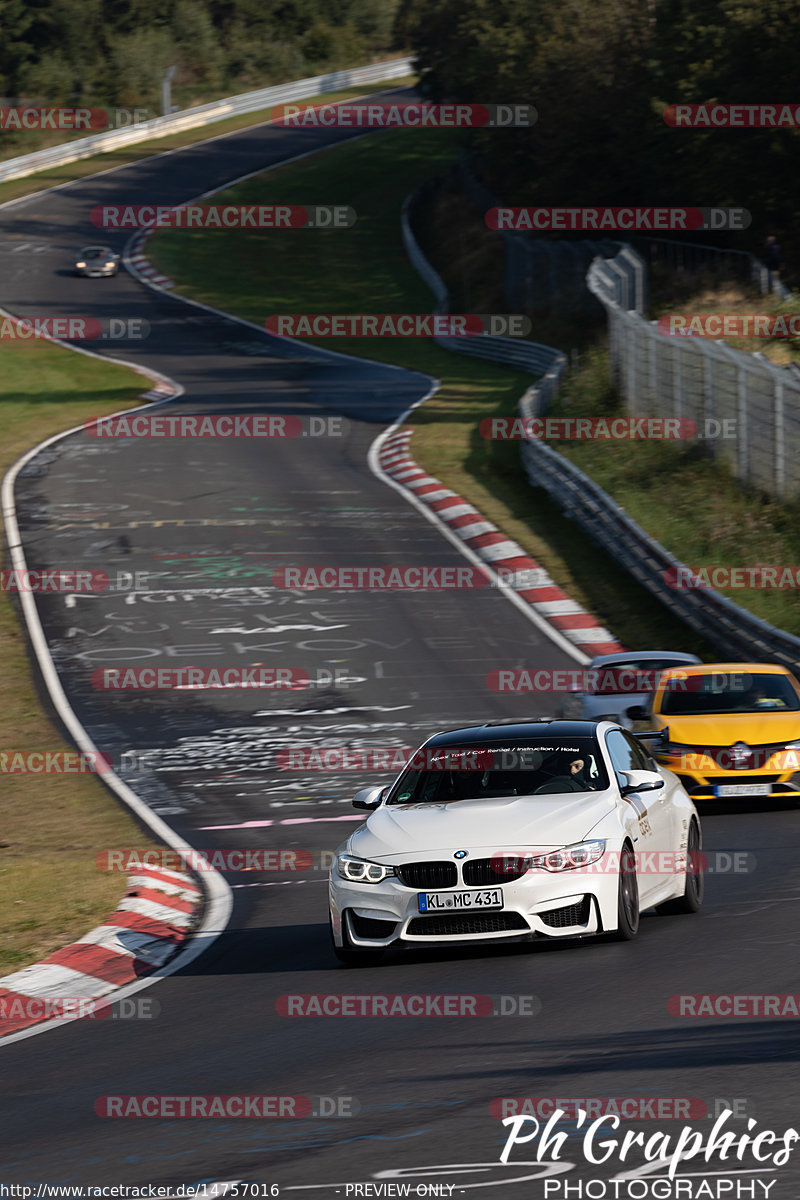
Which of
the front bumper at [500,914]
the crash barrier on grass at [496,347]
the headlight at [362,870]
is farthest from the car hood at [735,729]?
the crash barrier on grass at [496,347]

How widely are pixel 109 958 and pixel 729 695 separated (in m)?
7.98

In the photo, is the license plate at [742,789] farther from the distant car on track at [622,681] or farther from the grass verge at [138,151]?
the grass verge at [138,151]

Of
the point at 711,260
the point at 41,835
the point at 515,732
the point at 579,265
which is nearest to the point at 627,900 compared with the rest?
the point at 515,732

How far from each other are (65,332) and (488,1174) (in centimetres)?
5017

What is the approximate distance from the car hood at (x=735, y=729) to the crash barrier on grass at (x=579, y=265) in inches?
997

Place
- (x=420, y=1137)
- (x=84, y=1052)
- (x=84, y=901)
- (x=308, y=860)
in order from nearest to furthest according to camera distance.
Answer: (x=420, y=1137) < (x=84, y=1052) < (x=84, y=901) < (x=308, y=860)

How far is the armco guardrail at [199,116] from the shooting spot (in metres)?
83.7

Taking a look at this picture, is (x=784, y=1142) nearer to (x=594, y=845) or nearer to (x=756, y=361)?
(x=594, y=845)

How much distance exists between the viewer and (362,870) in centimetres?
1003

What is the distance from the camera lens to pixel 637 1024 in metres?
8.04

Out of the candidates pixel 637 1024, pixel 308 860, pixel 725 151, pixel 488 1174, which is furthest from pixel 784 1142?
pixel 725 151

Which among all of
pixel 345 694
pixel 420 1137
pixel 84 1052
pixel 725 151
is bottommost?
pixel 345 694

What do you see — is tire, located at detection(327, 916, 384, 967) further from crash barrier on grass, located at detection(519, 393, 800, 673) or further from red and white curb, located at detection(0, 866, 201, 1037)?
crash barrier on grass, located at detection(519, 393, 800, 673)

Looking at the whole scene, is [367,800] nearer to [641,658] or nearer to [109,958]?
[109,958]
